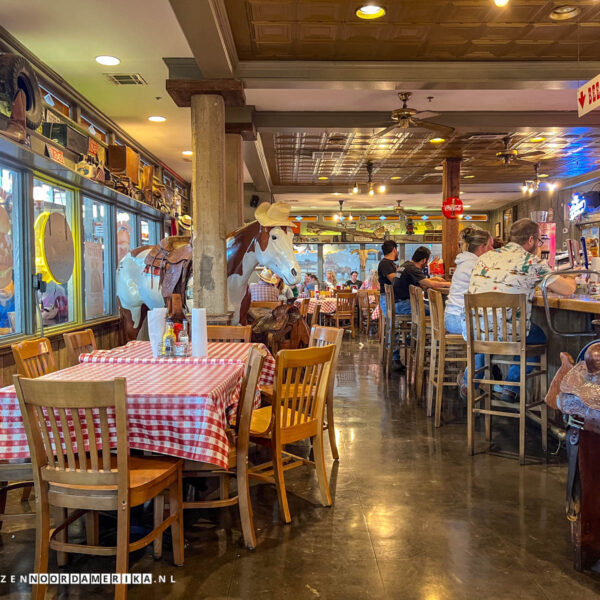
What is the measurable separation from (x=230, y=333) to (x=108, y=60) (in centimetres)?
302

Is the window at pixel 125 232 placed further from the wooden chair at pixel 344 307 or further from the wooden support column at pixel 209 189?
the wooden chair at pixel 344 307

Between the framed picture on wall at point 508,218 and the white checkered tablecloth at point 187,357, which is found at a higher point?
the framed picture on wall at point 508,218

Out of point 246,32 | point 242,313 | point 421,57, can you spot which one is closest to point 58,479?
point 242,313

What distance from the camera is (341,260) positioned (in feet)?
68.5

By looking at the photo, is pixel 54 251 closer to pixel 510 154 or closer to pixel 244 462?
pixel 244 462

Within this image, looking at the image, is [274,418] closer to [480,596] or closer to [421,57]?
[480,596]

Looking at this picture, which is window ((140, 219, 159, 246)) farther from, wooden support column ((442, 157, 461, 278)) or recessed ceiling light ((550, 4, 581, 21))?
recessed ceiling light ((550, 4, 581, 21))

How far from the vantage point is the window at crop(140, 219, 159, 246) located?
31.3 ft

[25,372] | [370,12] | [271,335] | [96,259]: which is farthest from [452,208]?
[25,372]

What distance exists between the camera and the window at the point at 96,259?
22.4 feet

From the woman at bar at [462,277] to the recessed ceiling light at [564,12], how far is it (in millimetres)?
1972

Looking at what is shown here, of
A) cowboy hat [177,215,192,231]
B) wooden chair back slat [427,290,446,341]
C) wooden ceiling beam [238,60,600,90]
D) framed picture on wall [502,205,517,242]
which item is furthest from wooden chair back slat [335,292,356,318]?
framed picture on wall [502,205,517,242]

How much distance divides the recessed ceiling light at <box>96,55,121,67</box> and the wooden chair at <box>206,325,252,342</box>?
2863mm

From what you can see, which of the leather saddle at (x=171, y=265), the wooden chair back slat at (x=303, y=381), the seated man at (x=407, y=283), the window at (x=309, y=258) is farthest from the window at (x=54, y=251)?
the window at (x=309, y=258)
